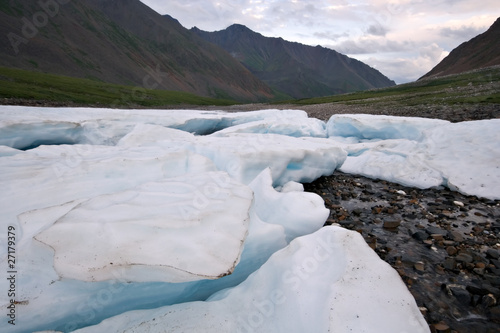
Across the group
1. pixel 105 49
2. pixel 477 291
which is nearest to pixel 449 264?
pixel 477 291

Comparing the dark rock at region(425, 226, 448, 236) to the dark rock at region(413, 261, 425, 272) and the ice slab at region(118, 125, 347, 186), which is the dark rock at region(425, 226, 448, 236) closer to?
the dark rock at region(413, 261, 425, 272)

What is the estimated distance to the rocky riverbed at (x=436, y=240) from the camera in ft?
13.1

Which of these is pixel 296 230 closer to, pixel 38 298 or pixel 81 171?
pixel 38 298

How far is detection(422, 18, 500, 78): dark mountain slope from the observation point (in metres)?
87.4

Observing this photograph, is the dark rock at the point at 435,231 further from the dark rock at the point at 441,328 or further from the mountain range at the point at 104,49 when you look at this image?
the mountain range at the point at 104,49

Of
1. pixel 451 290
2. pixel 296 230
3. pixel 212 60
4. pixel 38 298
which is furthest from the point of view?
pixel 212 60

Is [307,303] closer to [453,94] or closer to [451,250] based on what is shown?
[451,250]

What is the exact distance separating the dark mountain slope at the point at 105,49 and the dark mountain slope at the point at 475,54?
113 meters

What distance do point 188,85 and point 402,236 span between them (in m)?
162

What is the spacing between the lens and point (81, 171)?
5695 millimetres

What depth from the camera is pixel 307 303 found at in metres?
3.09

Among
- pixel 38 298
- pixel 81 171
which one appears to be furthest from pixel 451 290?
pixel 81 171

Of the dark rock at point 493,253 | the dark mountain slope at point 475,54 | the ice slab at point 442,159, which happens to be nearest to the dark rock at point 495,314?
the dark rock at point 493,253

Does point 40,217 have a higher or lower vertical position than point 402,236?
higher
